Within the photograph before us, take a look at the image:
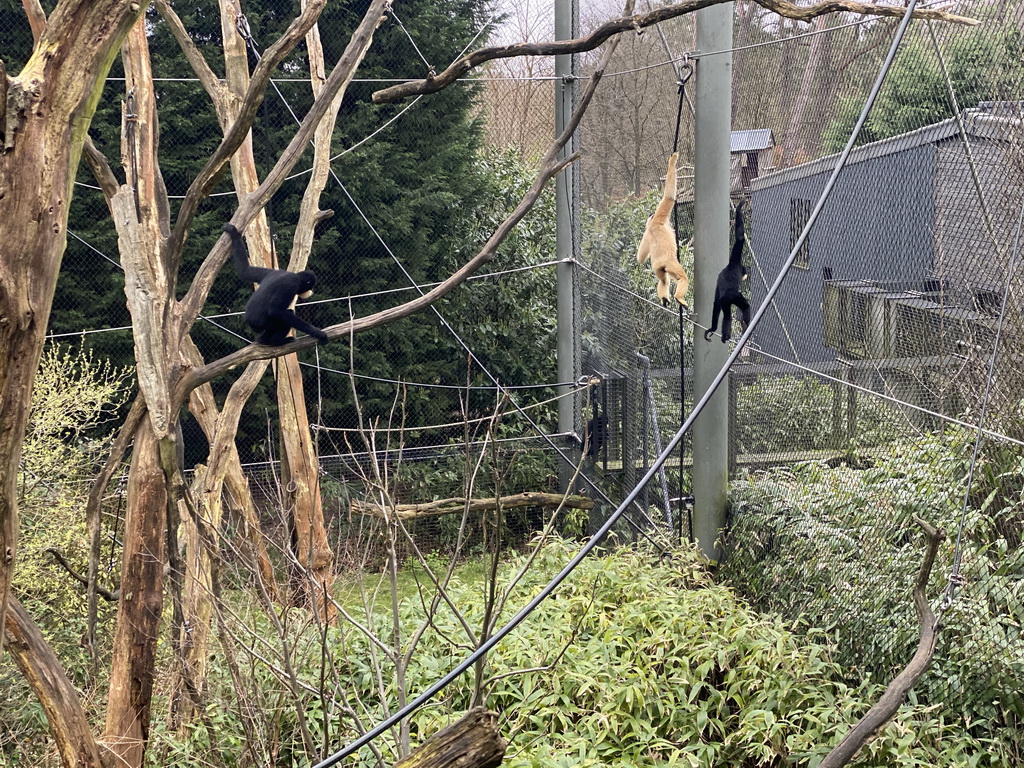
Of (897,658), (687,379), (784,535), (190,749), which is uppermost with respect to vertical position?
(687,379)

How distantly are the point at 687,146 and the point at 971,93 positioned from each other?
2552 mm

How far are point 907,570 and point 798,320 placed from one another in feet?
3.72

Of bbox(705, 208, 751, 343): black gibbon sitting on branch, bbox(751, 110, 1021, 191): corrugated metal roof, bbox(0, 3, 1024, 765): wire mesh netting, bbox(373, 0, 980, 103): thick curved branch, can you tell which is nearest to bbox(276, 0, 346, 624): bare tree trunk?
bbox(0, 3, 1024, 765): wire mesh netting

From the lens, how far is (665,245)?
3.74 metres

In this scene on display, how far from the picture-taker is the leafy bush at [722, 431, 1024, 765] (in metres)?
2.71

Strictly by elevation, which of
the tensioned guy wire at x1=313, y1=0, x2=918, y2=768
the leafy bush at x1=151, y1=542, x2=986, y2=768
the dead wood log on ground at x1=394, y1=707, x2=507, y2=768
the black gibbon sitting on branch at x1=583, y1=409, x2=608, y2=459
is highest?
the tensioned guy wire at x1=313, y1=0, x2=918, y2=768

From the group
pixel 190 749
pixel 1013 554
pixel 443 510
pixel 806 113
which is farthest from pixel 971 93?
pixel 443 510

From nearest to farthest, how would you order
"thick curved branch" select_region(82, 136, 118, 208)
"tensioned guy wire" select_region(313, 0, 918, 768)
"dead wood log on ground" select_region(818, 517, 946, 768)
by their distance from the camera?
"tensioned guy wire" select_region(313, 0, 918, 768) → "dead wood log on ground" select_region(818, 517, 946, 768) → "thick curved branch" select_region(82, 136, 118, 208)

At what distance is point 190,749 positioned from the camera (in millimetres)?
3629

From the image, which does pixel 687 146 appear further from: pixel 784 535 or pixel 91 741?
pixel 91 741

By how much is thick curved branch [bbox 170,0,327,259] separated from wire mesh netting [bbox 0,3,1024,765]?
0.83 metres

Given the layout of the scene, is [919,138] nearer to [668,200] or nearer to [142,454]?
[668,200]

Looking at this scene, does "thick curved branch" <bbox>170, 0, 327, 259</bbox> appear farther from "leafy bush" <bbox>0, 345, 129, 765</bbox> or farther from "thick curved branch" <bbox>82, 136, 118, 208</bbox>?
"leafy bush" <bbox>0, 345, 129, 765</bbox>

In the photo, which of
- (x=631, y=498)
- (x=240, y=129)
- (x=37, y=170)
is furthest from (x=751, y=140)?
(x=37, y=170)
